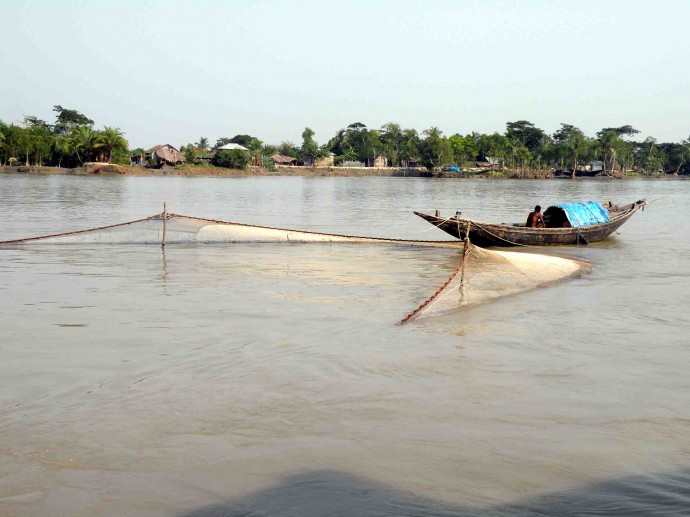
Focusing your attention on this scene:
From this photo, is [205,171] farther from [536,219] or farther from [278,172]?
[536,219]

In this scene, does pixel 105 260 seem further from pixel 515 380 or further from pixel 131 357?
pixel 515 380

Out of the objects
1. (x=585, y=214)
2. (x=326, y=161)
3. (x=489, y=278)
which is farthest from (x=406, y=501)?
(x=326, y=161)

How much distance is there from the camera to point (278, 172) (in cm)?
9325

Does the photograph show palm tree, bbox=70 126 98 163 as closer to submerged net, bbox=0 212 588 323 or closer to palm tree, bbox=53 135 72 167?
palm tree, bbox=53 135 72 167

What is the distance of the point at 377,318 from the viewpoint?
7586 millimetres

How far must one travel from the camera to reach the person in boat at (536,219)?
50.5 feet

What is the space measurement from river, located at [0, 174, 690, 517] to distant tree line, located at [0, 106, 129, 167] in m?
62.5

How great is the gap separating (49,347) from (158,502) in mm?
→ 3172

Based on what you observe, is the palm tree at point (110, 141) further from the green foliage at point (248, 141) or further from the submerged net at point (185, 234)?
the submerged net at point (185, 234)

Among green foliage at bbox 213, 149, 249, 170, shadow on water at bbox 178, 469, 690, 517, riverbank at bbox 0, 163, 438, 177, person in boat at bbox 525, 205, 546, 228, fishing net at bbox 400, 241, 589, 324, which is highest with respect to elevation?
green foliage at bbox 213, 149, 249, 170

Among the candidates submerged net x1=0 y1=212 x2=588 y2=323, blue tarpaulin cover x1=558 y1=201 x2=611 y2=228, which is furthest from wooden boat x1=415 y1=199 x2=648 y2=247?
submerged net x1=0 y1=212 x2=588 y2=323

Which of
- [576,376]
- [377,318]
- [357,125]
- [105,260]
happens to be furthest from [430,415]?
[357,125]

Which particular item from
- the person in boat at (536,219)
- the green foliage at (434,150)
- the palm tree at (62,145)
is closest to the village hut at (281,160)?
the green foliage at (434,150)

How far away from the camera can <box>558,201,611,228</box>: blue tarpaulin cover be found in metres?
16.2
